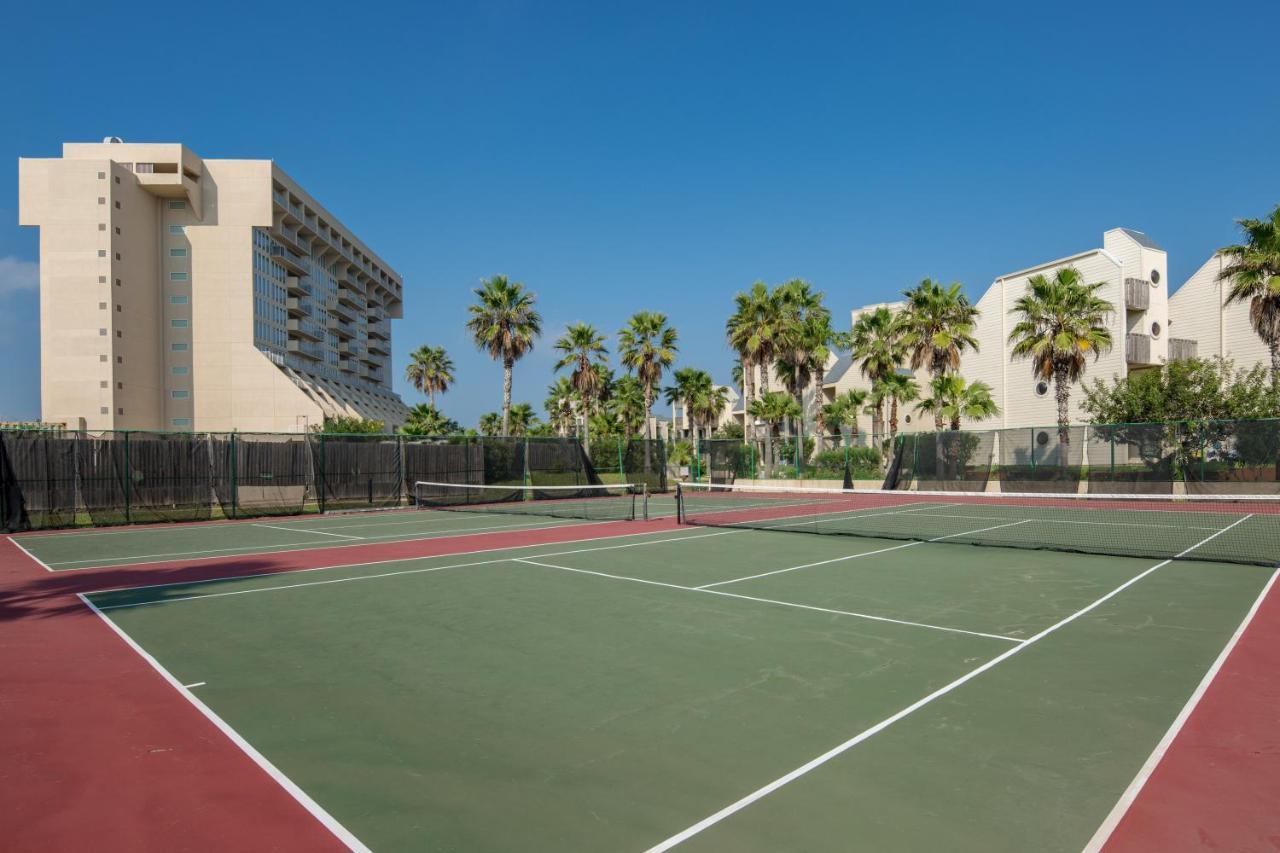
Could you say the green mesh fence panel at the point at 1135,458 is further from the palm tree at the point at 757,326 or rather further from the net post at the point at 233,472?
the net post at the point at 233,472

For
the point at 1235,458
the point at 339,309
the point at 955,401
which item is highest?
the point at 339,309

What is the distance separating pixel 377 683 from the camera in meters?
6.09

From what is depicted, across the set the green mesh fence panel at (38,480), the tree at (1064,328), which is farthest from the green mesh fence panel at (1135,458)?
the green mesh fence panel at (38,480)

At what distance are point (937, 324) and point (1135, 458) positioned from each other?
13.5 metres

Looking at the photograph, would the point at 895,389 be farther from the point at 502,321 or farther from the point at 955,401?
the point at 502,321

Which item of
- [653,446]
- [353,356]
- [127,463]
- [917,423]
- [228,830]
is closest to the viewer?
[228,830]

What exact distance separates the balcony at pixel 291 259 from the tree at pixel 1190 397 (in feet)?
222

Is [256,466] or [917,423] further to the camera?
[917,423]

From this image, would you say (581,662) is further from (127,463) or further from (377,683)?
(127,463)

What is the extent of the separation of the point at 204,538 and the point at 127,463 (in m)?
6.96

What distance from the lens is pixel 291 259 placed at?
235ft

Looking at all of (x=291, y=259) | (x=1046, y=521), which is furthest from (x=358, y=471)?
(x=291, y=259)

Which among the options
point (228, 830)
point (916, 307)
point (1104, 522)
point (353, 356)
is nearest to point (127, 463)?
point (228, 830)

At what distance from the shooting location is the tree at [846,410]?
2009 inches
